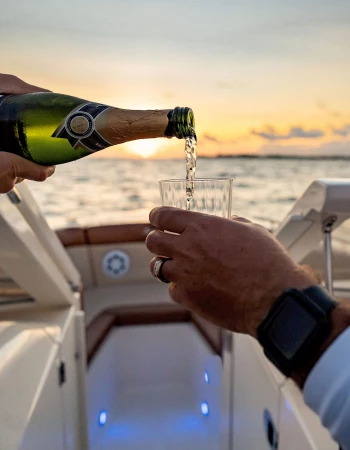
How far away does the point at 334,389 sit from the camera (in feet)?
1.58

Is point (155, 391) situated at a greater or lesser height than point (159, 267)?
lesser

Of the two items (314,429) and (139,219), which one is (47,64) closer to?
(139,219)

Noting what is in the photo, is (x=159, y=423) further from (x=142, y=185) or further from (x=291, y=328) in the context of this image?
(x=142, y=185)

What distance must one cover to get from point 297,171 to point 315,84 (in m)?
3.37

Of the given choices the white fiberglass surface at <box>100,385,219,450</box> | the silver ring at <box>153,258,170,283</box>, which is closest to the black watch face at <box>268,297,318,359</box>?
the silver ring at <box>153,258,170,283</box>

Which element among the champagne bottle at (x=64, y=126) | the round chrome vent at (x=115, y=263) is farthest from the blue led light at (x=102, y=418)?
the champagne bottle at (x=64, y=126)

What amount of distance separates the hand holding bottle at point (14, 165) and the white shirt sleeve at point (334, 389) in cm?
57

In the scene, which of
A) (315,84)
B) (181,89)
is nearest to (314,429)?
(181,89)

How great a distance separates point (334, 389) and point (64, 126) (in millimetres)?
798

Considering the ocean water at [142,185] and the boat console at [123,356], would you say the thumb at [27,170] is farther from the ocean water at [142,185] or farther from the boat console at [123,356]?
the ocean water at [142,185]

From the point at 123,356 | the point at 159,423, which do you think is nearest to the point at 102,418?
the point at 159,423

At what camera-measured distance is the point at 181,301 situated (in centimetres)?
69

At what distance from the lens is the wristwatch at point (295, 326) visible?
55 cm

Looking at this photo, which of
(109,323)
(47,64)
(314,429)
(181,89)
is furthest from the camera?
(181,89)
